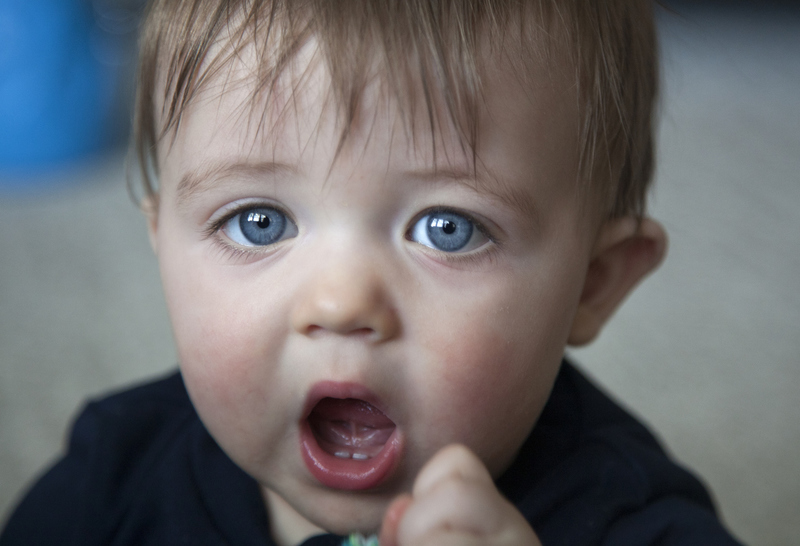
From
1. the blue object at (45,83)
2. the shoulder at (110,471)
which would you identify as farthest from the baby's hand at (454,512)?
the blue object at (45,83)

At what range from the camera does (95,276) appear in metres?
1.50

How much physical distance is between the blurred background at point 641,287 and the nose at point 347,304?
2.10ft

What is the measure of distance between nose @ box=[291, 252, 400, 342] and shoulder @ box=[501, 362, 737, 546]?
0.73 feet

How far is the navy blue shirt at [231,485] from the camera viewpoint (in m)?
0.64

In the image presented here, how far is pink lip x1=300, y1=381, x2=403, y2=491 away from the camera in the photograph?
0.56 meters

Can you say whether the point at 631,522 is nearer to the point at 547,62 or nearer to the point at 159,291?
the point at 547,62

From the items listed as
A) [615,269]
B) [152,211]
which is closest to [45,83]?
[152,211]

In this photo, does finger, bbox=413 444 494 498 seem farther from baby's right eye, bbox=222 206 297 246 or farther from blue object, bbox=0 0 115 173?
blue object, bbox=0 0 115 173

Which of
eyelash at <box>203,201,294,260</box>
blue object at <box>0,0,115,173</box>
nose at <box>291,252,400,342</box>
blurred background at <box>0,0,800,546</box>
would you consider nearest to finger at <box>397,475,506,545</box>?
nose at <box>291,252,400,342</box>

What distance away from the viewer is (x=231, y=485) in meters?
0.72

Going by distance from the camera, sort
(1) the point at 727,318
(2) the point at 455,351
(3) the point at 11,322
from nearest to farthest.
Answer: (2) the point at 455,351, (3) the point at 11,322, (1) the point at 727,318

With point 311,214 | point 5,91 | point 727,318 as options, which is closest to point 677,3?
point 727,318

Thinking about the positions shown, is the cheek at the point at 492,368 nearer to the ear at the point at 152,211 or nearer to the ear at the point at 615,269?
the ear at the point at 615,269

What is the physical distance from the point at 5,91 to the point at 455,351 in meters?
1.65
